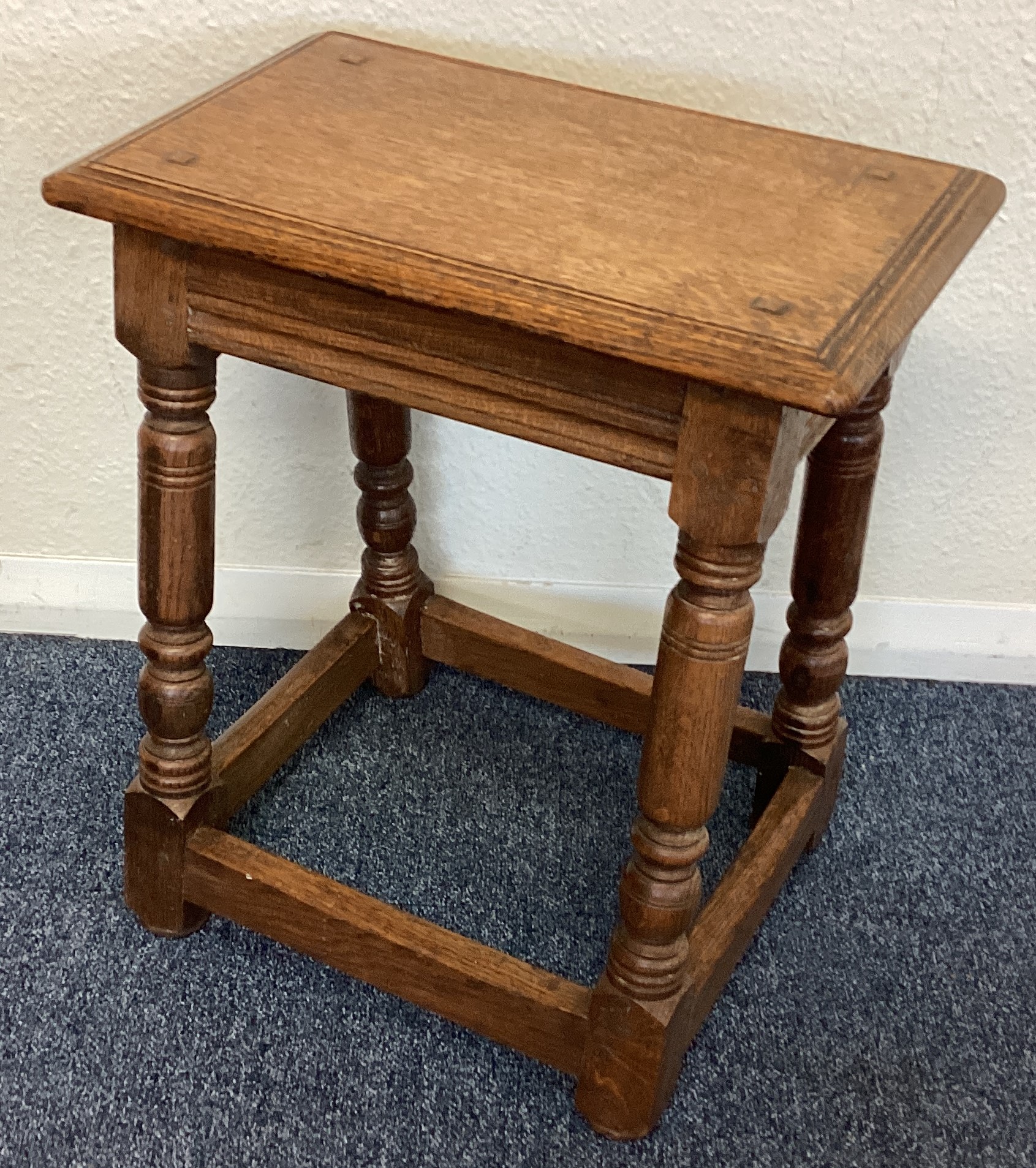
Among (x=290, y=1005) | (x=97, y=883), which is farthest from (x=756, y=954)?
(x=97, y=883)

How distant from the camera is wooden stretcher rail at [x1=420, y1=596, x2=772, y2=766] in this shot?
1429mm

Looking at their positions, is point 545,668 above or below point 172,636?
below

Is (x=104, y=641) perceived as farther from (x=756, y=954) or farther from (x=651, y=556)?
(x=756, y=954)

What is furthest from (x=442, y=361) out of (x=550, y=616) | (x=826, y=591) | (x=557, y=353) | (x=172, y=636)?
(x=550, y=616)

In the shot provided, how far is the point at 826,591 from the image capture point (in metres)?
1.28

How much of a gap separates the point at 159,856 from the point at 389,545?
392 millimetres

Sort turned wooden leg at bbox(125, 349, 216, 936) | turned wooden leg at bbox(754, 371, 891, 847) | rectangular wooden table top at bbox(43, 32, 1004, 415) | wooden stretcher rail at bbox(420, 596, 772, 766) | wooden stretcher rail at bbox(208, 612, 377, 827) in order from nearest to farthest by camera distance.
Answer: rectangular wooden table top at bbox(43, 32, 1004, 415) → turned wooden leg at bbox(125, 349, 216, 936) → turned wooden leg at bbox(754, 371, 891, 847) → wooden stretcher rail at bbox(208, 612, 377, 827) → wooden stretcher rail at bbox(420, 596, 772, 766)

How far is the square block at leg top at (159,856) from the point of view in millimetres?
1233

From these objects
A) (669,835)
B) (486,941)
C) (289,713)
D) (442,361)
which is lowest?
(486,941)

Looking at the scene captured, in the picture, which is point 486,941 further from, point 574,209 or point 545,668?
point 574,209

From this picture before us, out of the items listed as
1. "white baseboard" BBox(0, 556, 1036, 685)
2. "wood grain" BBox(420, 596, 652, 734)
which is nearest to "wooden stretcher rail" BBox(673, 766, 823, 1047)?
"wood grain" BBox(420, 596, 652, 734)

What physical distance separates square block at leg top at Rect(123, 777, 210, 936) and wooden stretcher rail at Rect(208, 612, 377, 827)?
41 mm

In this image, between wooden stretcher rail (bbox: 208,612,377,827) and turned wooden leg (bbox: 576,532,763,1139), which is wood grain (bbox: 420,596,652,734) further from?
turned wooden leg (bbox: 576,532,763,1139)

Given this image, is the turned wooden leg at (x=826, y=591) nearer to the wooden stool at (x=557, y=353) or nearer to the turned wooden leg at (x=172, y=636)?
the wooden stool at (x=557, y=353)
